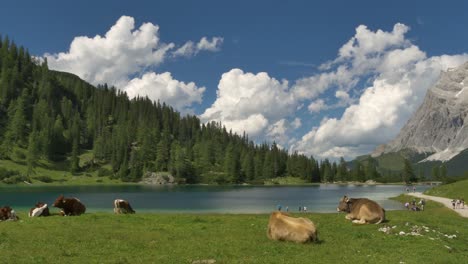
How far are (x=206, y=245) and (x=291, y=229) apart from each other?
4.87 metres

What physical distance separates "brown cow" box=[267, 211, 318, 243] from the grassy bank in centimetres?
57

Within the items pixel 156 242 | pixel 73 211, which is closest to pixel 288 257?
pixel 156 242

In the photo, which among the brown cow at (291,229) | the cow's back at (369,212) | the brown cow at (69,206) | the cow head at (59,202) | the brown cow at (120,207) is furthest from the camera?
the brown cow at (120,207)

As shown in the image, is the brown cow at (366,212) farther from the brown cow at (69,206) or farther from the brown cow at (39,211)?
the brown cow at (39,211)

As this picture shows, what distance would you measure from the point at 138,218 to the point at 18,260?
17792 millimetres

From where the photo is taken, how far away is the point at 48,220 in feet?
104

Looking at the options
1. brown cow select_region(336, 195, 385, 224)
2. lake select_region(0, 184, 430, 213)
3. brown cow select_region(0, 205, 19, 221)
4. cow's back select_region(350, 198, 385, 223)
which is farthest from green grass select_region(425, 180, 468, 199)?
brown cow select_region(0, 205, 19, 221)

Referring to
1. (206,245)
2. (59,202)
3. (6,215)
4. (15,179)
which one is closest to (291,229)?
(206,245)

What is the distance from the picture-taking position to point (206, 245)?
21734 mm

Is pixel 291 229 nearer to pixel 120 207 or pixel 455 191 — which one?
pixel 120 207

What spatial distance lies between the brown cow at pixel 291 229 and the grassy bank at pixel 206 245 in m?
0.57

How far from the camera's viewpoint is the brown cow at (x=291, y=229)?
22397 mm

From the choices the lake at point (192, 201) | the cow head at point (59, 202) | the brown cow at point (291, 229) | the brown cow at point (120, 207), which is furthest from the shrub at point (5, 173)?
the brown cow at point (291, 229)

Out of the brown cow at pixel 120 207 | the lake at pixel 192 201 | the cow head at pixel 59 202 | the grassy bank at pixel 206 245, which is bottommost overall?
the lake at pixel 192 201
